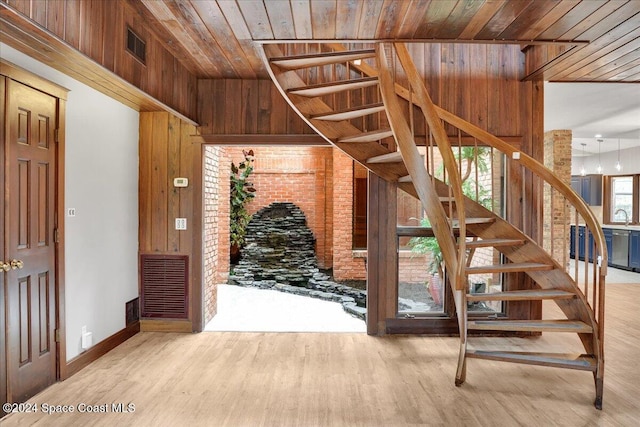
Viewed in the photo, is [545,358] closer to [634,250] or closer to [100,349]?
[100,349]

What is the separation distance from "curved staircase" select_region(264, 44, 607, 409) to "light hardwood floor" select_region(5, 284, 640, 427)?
0.76 ft

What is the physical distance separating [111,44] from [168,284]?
2.52m

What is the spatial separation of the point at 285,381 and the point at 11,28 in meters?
2.74

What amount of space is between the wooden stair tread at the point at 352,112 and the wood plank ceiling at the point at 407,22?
0.55 meters

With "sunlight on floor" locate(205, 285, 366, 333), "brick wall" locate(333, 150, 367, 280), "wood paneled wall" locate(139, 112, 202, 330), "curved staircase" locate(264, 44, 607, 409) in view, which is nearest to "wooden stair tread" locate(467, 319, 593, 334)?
"curved staircase" locate(264, 44, 607, 409)

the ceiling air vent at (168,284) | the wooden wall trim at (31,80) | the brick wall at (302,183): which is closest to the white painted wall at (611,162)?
the brick wall at (302,183)

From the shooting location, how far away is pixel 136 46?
116 inches

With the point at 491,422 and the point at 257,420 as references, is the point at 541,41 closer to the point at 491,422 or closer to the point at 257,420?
the point at 491,422

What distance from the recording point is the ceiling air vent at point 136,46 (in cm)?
284

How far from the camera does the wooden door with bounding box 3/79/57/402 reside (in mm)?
2605

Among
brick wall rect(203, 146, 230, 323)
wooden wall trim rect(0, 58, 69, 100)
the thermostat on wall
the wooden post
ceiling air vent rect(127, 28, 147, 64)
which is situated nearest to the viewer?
wooden wall trim rect(0, 58, 69, 100)

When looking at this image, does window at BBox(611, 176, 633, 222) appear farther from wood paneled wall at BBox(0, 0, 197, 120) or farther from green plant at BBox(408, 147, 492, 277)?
wood paneled wall at BBox(0, 0, 197, 120)

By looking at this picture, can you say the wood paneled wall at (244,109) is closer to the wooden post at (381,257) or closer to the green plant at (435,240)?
the wooden post at (381,257)

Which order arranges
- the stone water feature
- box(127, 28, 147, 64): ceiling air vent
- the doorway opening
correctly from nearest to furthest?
1. box(127, 28, 147, 64): ceiling air vent
2. the doorway opening
3. the stone water feature
